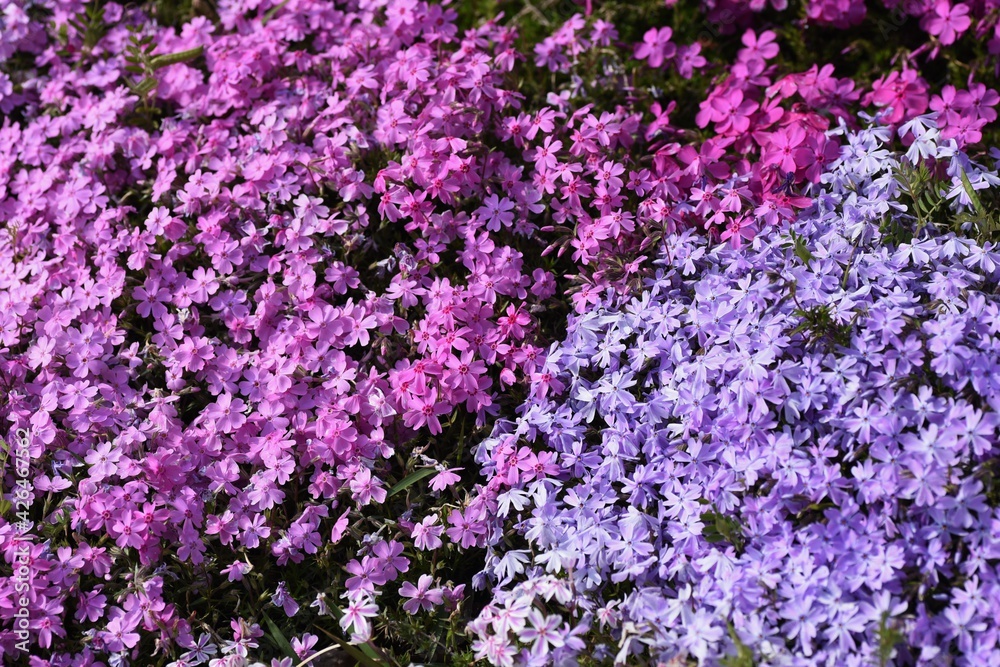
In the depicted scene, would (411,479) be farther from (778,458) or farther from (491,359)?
(778,458)

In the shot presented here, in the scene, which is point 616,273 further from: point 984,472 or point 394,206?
point 984,472

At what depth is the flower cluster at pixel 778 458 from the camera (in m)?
2.36

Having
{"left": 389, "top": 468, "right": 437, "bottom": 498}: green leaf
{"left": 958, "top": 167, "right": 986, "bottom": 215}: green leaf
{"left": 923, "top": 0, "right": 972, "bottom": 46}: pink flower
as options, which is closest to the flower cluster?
{"left": 958, "top": 167, "right": 986, "bottom": 215}: green leaf

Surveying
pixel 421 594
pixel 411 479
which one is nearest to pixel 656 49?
pixel 411 479

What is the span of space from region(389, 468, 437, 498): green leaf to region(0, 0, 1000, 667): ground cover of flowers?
2 cm

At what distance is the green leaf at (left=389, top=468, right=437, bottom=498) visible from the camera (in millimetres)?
2914

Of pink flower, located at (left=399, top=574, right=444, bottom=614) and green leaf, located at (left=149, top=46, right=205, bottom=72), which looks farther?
green leaf, located at (left=149, top=46, right=205, bottom=72)

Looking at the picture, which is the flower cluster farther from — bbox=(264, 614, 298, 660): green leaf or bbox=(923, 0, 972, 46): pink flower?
bbox=(923, 0, 972, 46): pink flower

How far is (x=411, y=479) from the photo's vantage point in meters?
2.92

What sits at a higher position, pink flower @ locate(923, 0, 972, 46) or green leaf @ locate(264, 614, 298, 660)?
pink flower @ locate(923, 0, 972, 46)

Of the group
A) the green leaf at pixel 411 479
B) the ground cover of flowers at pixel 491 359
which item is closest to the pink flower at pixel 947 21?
the ground cover of flowers at pixel 491 359

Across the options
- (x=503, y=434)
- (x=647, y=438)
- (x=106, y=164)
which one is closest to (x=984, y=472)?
(x=647, y=438)

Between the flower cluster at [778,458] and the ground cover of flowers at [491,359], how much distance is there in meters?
0.01

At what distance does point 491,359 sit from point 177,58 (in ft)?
6.66
